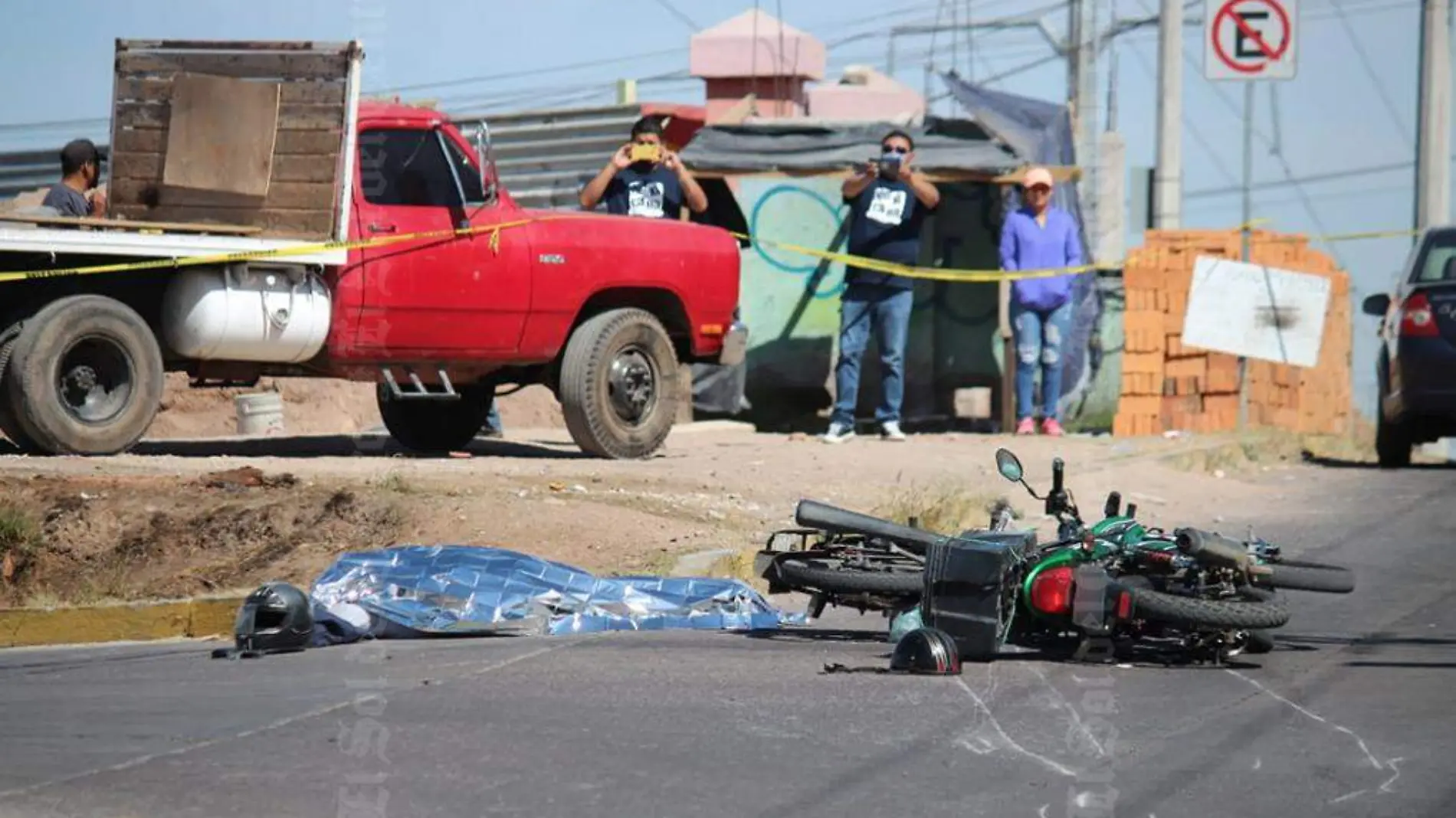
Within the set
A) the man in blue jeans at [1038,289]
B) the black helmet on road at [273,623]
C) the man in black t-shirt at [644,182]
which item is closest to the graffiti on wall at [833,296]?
the man in blue jeans at [1038,289]

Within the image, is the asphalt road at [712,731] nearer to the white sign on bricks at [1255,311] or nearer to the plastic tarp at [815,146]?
the white sign on bricks at [1255,311]

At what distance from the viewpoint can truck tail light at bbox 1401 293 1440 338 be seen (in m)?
18.0

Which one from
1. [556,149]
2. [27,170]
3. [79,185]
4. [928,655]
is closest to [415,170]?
[79,185]

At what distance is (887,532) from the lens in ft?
29.5

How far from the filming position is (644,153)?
56.7 ft

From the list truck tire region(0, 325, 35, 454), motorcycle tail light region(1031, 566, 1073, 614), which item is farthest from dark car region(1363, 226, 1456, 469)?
motorcycle tail light region(1031, 566, 1073, 614)

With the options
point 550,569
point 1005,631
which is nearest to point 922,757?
point 1005,631

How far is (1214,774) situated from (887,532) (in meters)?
2.56

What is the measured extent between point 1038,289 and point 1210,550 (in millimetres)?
11719

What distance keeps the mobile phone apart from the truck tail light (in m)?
5.57

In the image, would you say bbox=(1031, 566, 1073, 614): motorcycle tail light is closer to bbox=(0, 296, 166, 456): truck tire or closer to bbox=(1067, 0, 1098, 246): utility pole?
bbox=(0, 296, 166, 456): truck tire

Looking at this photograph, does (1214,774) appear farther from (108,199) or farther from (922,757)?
(108,199)

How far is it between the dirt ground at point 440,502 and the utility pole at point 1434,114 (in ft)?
38.8

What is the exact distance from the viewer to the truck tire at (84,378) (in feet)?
44.9
